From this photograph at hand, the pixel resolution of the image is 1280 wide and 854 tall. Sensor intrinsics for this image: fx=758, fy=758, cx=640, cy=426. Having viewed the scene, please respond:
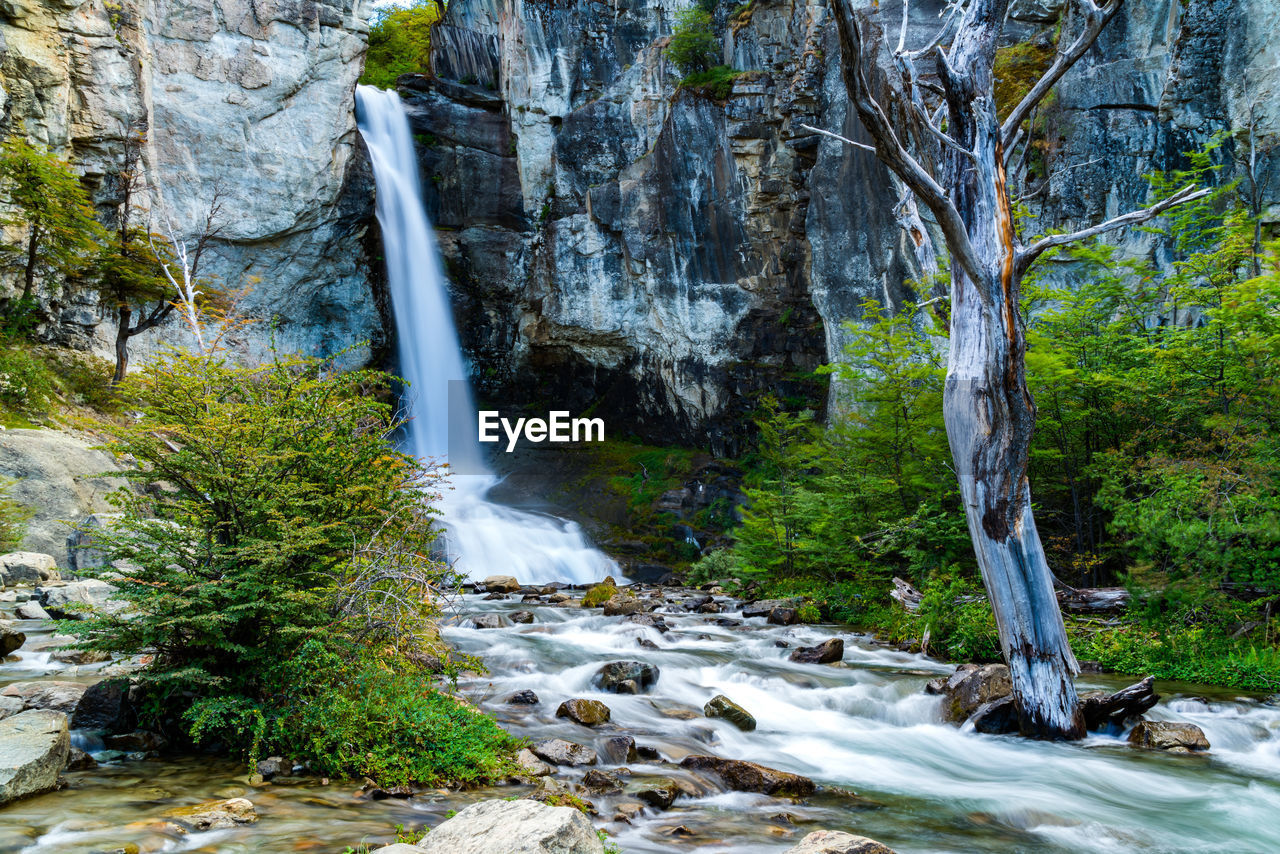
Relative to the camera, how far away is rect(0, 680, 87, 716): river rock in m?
5.52

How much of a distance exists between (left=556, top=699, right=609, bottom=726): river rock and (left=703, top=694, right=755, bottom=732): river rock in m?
1.01

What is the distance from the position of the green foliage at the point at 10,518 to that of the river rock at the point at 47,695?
26.6ft

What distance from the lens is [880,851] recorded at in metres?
3.49

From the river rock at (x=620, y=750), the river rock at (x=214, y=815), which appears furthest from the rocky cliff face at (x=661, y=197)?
the river rock at (x=214, y=815)

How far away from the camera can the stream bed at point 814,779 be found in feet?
13.4

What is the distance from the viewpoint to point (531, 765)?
205 inches

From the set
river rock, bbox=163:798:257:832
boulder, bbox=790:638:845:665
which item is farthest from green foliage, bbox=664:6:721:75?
river rock, bbox=163:798:257:832

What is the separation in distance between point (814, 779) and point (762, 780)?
2.37 feet

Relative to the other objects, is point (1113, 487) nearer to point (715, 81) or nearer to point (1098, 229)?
point (1098, 229)

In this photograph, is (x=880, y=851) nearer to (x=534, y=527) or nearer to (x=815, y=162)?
(x=534, y=527)

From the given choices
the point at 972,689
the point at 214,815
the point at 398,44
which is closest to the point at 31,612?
the point at 214,815

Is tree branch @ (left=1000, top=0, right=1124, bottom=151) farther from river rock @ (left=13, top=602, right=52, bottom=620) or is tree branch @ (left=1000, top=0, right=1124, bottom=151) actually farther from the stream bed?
river rock @ (left=13, top=602, right=52, bottom=620)

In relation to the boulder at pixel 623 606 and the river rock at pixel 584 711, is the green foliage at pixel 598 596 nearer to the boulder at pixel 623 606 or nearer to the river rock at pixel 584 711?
the boulder at pixel 623 606

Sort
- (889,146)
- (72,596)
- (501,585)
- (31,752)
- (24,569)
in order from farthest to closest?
(501,585) < (24,569) < (72,596) < (889,146) < (31,752)
